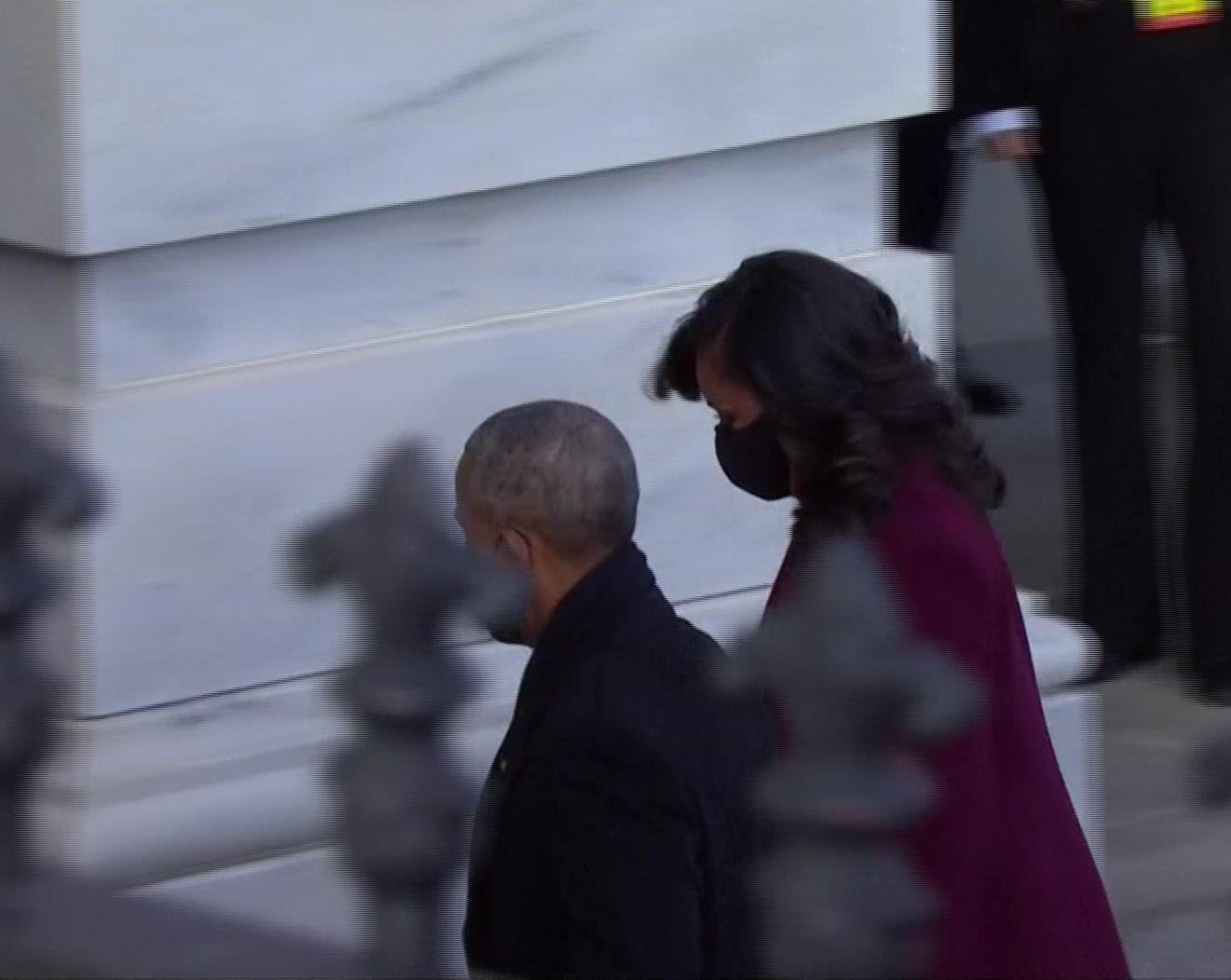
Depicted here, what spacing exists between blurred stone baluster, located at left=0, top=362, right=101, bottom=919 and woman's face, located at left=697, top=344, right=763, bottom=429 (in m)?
1.27

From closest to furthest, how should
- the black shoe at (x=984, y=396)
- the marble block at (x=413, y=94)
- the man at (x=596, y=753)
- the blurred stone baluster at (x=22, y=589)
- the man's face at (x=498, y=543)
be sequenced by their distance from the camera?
1. the blurred stone baluster at (x=22, y=589)
2. the man at (x=596, y=753)
3. the man's face at (x=498, y=543)
4. the marble block at (x=413, y=94)
5. the black shoe at (x=984, y=396)

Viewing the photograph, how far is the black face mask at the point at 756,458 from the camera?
9.77ft

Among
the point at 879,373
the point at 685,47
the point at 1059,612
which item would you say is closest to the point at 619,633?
the point at 879,373

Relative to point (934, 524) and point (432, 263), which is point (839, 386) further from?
point (432, 263)

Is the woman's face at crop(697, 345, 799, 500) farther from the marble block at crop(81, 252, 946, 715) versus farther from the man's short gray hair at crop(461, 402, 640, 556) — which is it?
the marble block at crop(81, 252, 946, 715)

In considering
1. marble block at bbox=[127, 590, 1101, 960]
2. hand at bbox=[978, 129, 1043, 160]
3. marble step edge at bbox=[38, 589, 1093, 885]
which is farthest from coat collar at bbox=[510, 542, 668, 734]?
hand at bbox=[978, 129, 1043, 160]

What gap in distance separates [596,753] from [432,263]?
1237 mm

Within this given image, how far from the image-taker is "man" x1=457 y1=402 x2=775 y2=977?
2.66 metres

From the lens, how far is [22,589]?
1.78 metres

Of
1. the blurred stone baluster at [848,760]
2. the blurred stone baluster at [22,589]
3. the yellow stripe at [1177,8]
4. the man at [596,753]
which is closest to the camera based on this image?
the blurred stone baluster at [848,760]

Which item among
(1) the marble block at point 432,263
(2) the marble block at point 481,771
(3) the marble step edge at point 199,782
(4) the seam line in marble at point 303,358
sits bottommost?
(2) the marble block at point 481,771

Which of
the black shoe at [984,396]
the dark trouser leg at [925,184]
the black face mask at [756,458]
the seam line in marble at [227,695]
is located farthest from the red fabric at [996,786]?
the black shoe at [984,396]

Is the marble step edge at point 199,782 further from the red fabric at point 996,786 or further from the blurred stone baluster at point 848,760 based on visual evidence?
the blurred stone baluster at point 848,760

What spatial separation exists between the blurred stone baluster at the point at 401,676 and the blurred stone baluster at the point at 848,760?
0.17 meters
